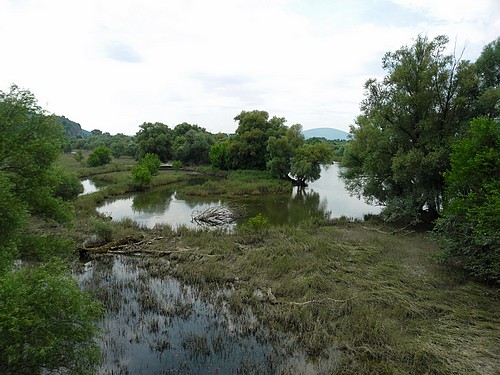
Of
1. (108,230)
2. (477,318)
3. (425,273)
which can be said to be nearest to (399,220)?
(425,273)

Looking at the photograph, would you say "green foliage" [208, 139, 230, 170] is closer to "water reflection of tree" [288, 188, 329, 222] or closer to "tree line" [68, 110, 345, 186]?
"tree line" [68, 110, 345, 186]

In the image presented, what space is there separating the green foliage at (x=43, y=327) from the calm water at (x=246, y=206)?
54.4 feet

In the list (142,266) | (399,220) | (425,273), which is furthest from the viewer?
(399,220)

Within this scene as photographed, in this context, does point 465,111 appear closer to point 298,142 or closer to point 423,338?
point 423,338

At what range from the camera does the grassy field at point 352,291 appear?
7.92 m

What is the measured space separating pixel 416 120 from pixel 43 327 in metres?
22.6

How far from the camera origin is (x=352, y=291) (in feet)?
36.8

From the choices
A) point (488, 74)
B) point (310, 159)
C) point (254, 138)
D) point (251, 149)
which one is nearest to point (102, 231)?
point (488, 74)

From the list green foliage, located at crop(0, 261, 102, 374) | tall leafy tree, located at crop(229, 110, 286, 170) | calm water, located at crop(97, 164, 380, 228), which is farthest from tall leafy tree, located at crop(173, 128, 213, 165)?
green foliage, located at crop(0, 261, 102, 374)

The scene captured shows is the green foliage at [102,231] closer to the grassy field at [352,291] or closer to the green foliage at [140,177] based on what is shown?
the grassy field at [352,291]

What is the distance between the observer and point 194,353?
8.48m

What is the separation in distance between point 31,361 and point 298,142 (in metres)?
41.6

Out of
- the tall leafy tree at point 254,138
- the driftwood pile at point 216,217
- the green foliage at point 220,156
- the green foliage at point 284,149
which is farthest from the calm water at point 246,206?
the green foliage at point 220,156

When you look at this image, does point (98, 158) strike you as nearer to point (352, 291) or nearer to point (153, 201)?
point (153, 201)
